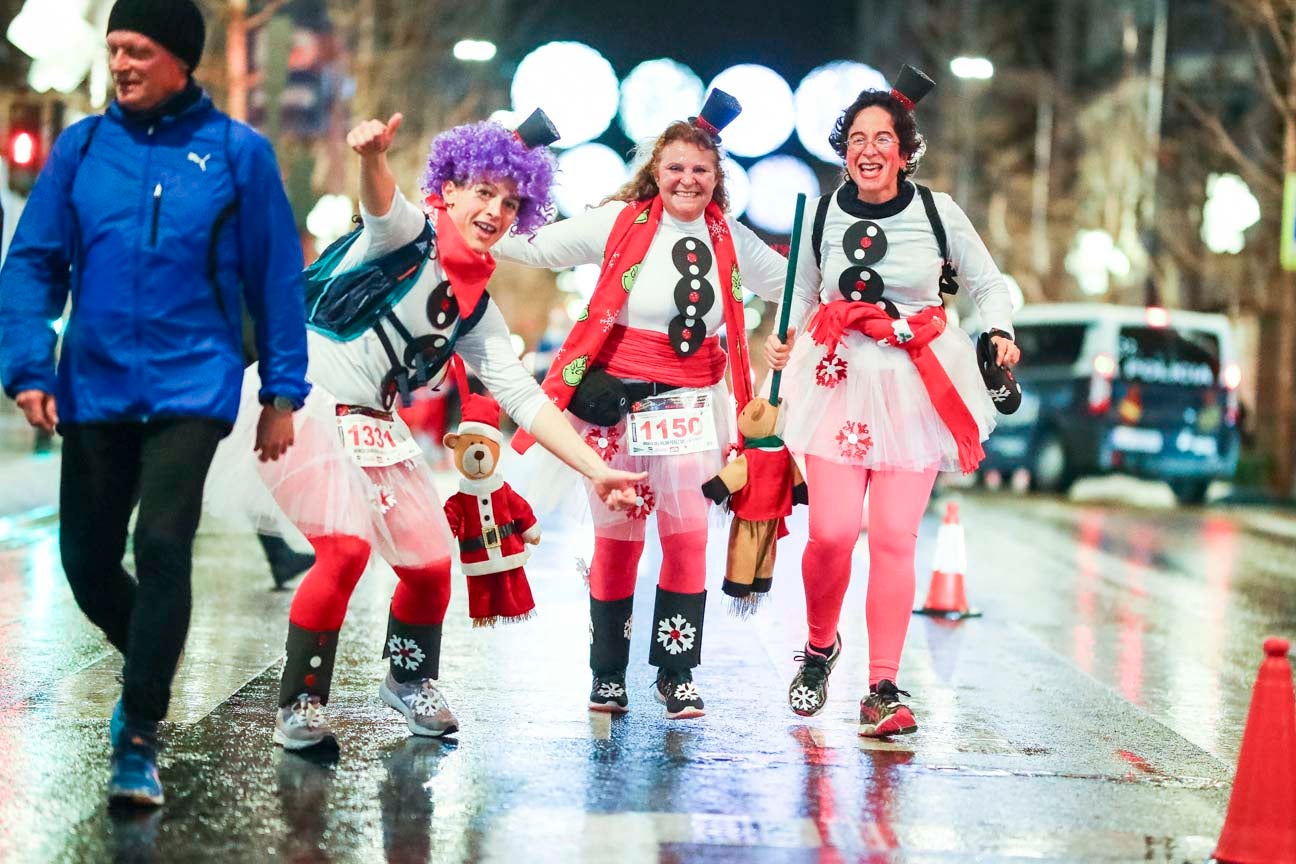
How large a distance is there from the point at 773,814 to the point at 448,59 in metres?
47.7

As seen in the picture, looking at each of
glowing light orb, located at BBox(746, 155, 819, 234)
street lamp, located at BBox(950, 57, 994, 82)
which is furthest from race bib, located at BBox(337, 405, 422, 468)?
glowing light orb, located at BBox(746, 155, 819, 234)

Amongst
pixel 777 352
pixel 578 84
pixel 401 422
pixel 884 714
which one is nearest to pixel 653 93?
pixel 578 84

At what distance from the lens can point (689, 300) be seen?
6.92 meters

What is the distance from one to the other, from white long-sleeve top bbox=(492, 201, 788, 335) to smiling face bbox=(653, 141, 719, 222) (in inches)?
2.5

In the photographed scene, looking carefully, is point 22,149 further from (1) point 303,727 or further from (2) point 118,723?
(2) point 118,723

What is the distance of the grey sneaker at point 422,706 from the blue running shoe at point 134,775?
1247 millimetres

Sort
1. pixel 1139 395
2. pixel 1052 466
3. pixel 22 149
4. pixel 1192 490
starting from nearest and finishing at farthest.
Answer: pixel 22 149 < pixel 1139 395 < pixel 1052 466 < pixel 1192 490

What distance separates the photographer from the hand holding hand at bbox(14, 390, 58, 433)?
202 inches

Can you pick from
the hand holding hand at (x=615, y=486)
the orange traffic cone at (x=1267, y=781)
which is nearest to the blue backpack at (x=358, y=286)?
the hand holding hand at (x=615, y=486)

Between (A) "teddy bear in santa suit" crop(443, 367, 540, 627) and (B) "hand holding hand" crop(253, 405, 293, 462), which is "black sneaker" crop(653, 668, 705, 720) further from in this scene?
(B) "hand holding hand" crop(253, 405, 293, 462)

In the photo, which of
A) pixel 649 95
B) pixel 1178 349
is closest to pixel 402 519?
pixel 1178 349

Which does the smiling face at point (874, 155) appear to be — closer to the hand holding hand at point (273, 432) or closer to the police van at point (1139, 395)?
the hand holding hand at point (273, 432)

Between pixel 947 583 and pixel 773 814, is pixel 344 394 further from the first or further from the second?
pixel 947 583

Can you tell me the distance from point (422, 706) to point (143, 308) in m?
1.75
